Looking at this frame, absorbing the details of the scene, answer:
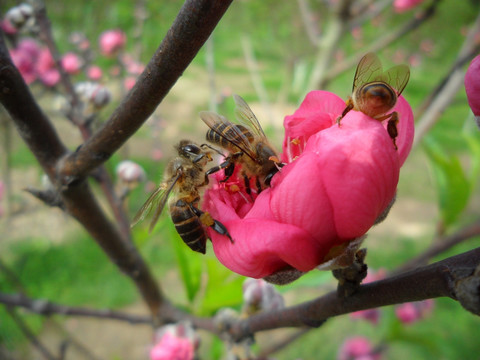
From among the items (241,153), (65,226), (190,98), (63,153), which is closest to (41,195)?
(63,153)

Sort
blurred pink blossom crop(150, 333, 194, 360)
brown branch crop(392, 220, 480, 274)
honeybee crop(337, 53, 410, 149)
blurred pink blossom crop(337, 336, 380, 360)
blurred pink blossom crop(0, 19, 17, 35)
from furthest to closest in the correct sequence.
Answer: blurred pink blossom crop(337, 336, 380, 360)
blurred pink blossom crop(0, 19, 17, 35)
brown branch crop(392, 220, 480, 274)
blurred pink blossom crop(150, 333, 194, 360)
honeybee crop(337, 53, 410, 149)

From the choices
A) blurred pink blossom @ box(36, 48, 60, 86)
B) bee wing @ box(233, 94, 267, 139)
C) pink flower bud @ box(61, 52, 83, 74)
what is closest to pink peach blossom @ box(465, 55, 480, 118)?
bee wing @ box(233, 94, 267, 139)

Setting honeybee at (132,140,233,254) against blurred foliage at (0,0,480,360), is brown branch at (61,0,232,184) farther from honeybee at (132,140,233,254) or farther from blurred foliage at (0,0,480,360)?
blurred foliage at (0,0,480,360)

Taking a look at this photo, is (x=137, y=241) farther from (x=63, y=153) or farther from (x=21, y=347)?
(x=21, y=347)

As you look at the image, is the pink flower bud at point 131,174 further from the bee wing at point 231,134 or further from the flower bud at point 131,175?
the bee wing at point 231,134

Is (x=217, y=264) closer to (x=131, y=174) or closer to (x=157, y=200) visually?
(x=131, y=174)

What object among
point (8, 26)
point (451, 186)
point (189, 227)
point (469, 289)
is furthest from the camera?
point (8, 26)

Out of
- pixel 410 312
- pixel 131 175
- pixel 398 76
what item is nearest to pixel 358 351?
pixel 410 312

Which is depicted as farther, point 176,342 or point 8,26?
point 8,26
